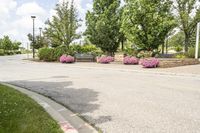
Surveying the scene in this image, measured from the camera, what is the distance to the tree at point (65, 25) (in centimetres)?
3950

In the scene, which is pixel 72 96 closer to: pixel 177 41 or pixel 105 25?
pixel 105 25

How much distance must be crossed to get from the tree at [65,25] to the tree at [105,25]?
78.3 inches

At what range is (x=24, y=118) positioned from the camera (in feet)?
21.9

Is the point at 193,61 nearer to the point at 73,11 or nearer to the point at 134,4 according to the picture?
the point at 134,4

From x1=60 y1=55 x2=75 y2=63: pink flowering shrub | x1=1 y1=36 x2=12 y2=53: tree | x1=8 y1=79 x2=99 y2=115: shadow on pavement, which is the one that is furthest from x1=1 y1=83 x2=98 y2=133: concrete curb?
x1=1 y1=36 x2=12 y2=53: tree

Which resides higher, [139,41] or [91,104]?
[139,41]

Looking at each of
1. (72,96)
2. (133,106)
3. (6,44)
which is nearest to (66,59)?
(72,96)

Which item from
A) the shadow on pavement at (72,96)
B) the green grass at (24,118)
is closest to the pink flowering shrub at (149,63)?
the shadow on pavement at (72,96)

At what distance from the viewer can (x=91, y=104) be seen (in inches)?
371

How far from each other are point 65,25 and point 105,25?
4938 millimetres

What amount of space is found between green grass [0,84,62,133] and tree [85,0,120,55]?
31939mm

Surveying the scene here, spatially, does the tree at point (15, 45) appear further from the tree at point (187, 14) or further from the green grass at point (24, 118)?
the green grass at point (24, 118)

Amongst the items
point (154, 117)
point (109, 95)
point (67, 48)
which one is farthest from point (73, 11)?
point (154, 117)

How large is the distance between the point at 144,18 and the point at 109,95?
23879mm
